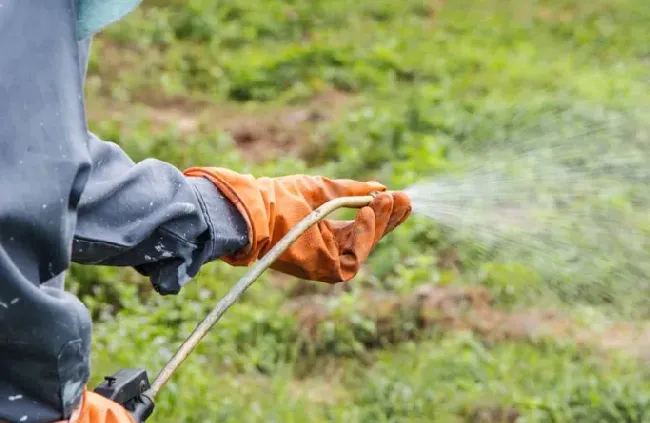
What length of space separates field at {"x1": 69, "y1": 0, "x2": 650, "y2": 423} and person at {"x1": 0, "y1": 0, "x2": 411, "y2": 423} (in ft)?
5.86

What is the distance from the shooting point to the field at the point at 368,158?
3.78 m

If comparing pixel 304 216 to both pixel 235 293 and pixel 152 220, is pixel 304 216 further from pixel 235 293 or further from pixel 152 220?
pixel 152 220

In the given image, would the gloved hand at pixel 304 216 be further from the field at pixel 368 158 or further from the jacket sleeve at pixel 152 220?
the field at pixel 368 158

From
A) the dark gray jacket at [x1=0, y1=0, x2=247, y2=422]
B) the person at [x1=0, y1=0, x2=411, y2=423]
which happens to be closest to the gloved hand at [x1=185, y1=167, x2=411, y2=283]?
the person at [x1=0, y1=0, x2=411, y2=423]

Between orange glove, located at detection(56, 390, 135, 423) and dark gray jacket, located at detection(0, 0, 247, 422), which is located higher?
dark gray jacket, located at detection(0, 0, 247, 422)

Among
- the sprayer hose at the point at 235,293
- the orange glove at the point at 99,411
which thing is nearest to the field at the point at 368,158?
the sprayer hose at the point at 235,293

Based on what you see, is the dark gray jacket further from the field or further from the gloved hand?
the field

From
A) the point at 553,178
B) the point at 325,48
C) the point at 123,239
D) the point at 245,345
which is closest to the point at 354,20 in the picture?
the point at 325,48

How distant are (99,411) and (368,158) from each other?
4.40 meters

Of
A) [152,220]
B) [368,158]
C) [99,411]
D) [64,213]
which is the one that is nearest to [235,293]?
[152,220]

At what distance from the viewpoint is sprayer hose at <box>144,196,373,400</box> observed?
74.0 inches

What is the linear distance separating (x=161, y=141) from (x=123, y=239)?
4162mm

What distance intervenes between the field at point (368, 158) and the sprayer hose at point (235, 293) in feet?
5.22

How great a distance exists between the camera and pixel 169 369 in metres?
1.88
